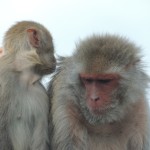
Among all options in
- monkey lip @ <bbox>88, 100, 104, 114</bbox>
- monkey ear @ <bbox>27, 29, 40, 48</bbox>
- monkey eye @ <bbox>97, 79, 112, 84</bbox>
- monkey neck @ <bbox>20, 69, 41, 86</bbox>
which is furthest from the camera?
monkey ear @ <bbox>27, 29, 40, 48</bbox>

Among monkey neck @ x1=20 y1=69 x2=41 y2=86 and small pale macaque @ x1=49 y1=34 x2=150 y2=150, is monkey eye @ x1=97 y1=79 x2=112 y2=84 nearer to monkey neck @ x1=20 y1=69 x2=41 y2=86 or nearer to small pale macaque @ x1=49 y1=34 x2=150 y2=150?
small pale macaque @ x1=49 y1=34 x2=150 y2=150

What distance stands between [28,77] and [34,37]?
633mm

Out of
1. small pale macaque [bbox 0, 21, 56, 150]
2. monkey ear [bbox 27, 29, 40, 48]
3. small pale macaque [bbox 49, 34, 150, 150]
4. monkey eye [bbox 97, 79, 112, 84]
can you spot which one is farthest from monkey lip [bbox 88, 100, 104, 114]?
monkey ear [bbox 27, 29, 40, 48]

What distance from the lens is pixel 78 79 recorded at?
8.54 metres

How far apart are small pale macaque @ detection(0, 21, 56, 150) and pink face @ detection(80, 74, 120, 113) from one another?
0.68 m

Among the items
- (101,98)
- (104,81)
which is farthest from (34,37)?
(101,98)

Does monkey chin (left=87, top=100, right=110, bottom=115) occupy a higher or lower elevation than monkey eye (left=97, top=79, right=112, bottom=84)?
lower

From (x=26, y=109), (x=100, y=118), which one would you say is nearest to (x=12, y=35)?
(x=26, y=109)

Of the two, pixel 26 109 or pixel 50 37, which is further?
pixel 50 37

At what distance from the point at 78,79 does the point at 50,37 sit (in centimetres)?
92

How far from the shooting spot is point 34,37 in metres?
8.85

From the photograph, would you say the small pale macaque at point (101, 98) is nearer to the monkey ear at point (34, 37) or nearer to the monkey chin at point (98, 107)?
the monkey chin at point (98, 107)

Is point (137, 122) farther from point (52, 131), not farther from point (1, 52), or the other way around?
point (1, 52)

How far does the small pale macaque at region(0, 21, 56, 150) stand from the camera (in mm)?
8391
